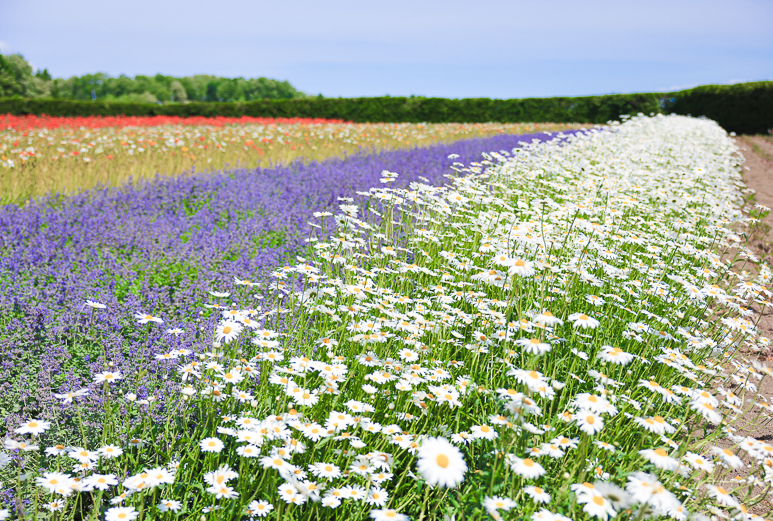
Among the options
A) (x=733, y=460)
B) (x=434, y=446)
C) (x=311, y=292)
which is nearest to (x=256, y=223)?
(x=311, y=292)

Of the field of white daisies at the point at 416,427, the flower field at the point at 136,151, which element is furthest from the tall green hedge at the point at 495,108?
the field of white daisies at the point at 416,427

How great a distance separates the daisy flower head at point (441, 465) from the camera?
128cm

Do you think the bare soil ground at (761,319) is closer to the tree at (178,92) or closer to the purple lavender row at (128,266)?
the purple lavender row at (128,266)

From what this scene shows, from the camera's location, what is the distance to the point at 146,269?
13.0ft

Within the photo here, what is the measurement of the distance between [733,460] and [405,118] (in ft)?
92.0

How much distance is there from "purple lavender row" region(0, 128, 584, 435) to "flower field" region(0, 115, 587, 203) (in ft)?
4.07

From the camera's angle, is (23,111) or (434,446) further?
(23,111)

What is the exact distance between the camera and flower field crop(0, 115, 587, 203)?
7.05 metres

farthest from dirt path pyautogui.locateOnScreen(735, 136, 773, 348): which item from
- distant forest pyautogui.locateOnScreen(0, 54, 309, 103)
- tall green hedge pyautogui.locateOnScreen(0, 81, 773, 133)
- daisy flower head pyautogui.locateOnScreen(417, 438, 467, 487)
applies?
distant forest pyautogui.locateOnScreen(0, 54, 309, 103)

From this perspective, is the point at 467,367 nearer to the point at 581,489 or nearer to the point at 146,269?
the point at 581,489

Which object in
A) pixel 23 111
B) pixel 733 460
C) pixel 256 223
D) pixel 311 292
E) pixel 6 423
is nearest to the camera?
pixel 733 460

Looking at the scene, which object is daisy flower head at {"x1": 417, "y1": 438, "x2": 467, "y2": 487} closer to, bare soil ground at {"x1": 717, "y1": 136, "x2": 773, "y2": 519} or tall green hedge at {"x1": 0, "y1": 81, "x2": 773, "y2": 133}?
bare soil ground at {"x1": 717, "y1": 136, "x2": 773, "y2": 519}

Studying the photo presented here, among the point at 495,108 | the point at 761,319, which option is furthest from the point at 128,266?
the point at 495,108

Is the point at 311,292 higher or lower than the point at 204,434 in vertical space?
higher
